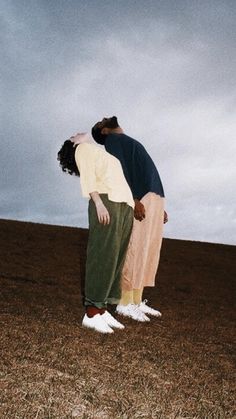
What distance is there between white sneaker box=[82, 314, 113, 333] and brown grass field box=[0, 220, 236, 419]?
0.15 ft

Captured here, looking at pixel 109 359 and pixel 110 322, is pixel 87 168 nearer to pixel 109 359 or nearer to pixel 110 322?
pixel 110 322

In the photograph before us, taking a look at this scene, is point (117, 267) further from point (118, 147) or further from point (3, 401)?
point (3, 401)

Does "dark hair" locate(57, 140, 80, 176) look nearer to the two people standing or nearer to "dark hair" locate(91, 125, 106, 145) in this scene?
the two people standing

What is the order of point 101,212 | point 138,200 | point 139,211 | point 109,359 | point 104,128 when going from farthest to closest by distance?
point 104,128
point 138,200
point 139,211
point 101,212
point 109,359

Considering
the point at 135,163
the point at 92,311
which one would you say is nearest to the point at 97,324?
the point at 92,311

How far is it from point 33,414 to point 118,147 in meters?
2.22

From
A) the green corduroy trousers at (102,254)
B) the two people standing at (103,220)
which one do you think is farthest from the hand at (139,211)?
the green corduroy trousers at (102,254)

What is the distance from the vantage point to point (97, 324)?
2.58 metres

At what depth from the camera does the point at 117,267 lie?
9.15 feet

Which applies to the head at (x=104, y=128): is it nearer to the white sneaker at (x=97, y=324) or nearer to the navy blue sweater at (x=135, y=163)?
the navy blue sweater at (x=135, y=163)

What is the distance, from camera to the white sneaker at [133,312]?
3.20 meters

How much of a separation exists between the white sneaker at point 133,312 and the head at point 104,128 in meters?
1.24

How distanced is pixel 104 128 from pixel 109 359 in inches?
72.2

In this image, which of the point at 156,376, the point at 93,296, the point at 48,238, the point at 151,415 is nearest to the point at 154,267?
the point at 93,296
